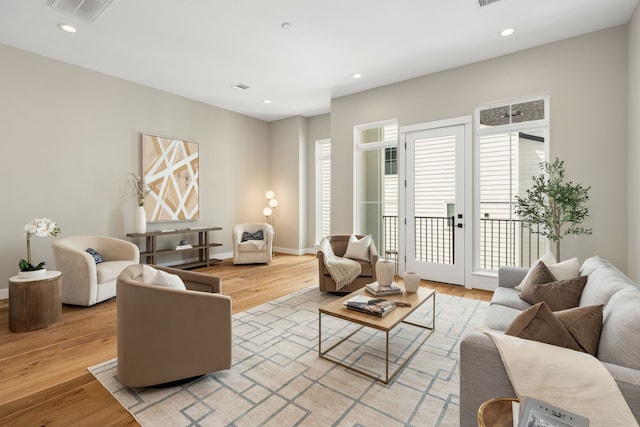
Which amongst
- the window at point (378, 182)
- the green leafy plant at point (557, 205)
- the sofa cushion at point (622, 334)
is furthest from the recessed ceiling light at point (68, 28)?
the green leafy plant at point (557, 205)

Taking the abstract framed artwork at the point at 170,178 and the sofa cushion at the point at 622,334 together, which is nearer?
the sofa cushion at the point at 622,334

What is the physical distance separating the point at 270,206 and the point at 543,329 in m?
6.44

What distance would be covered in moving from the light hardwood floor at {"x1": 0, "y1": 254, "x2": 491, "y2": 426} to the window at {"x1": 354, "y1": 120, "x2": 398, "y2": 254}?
1.42 meters

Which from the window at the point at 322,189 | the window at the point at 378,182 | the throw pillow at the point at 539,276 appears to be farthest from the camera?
the window at the point at 322,189

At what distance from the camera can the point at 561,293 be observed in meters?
2.16

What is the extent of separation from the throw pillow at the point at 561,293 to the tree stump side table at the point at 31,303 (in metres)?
4.30

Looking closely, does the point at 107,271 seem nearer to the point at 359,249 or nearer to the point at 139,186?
the point at 139,186

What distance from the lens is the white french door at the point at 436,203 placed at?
4.39 metres

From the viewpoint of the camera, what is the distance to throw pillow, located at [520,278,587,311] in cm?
211

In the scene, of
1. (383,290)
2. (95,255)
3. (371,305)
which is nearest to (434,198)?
(383,290)

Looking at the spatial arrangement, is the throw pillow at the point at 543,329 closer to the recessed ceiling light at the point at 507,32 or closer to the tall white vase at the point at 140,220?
the recessed ceiling light at the point at 507,32

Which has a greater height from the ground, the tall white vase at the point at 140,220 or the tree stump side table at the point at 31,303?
the tall white vase at the point at 140,220

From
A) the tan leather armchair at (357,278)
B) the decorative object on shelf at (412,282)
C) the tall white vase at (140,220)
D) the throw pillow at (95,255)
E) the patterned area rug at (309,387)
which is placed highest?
the tall white vase at (140,220)

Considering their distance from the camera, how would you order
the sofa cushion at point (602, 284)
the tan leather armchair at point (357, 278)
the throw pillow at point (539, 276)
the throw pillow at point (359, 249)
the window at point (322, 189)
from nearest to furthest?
the sofa cushion at point (602, 284)
the throw pillow at point (539, 276)
the tan leather armchair at point (357, 278)
the throw pillow at point (359, 249)
the window at point (322, 189)
